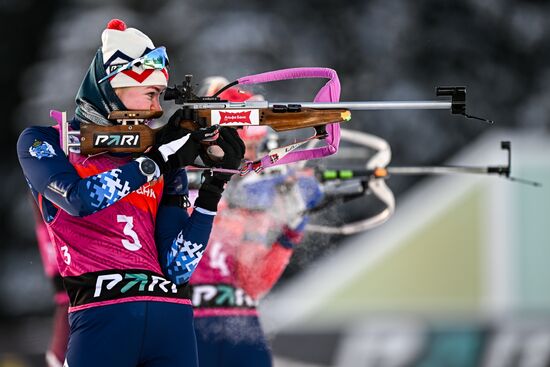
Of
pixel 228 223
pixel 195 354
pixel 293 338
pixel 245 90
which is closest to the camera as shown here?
pixel 195 354

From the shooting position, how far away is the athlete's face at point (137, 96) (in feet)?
10.9

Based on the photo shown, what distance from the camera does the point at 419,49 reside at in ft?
23.8

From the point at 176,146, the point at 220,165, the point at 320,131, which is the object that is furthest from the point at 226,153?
the point at 320,131

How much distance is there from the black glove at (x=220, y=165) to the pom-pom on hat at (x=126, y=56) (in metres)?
0.24

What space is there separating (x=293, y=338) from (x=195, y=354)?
3.85 meters

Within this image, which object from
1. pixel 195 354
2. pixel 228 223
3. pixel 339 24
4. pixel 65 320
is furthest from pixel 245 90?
pixel 339 24

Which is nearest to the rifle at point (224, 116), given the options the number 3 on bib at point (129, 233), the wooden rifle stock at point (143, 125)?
the wooden rifle stock at point (143, 125)

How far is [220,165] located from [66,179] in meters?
0.42

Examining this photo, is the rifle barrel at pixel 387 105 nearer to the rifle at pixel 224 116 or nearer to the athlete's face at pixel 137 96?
the rifle at pixel 224 116

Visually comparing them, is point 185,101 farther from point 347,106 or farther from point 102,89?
point 347,106

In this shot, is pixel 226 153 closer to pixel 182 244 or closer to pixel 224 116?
pixel 224 116

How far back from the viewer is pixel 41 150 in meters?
3.17

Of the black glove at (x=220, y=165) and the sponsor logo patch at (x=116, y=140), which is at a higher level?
the sponsor logo patch at (x=116, y=140)

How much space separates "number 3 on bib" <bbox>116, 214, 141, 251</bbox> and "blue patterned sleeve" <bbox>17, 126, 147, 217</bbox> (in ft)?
0.35
